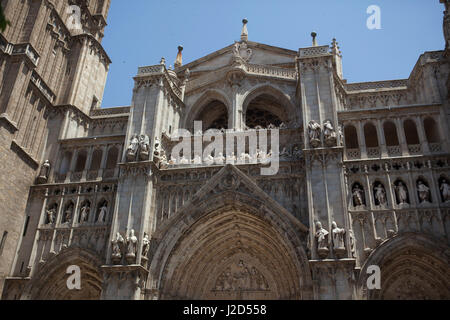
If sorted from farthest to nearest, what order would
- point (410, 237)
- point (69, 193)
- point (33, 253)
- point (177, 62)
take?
point (177, 62), point (69, 193), point (33, 253), point (410, 237)

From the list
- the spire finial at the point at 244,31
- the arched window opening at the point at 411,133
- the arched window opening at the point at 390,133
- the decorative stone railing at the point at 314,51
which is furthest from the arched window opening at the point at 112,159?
the arched window opening at the point at 411,133

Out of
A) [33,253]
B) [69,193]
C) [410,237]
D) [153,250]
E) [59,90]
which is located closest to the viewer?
[410,237]

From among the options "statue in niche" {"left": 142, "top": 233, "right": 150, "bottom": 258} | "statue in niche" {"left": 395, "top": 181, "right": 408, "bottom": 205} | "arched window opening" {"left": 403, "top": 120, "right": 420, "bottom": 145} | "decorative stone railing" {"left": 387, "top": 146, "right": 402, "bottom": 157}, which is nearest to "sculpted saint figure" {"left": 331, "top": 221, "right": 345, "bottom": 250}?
"statue in niche" {"left": 395, "top": 181, "right": 408, "bottom": 205}

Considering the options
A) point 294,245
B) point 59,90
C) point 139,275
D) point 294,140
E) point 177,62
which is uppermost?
point 177,62

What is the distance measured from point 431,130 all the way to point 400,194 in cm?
487

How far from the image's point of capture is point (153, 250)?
20.8 metres

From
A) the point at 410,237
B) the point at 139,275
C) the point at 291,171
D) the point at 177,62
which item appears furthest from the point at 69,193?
the point at 410,237

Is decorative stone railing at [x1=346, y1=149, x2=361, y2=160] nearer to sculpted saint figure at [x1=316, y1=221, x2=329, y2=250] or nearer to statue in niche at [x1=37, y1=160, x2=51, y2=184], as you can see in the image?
sculpted saint figure at [x1=316, y1=221, x2=329, y2=250]

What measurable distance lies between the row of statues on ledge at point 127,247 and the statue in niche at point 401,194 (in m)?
11.8

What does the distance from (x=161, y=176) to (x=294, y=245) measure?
25.8 feet

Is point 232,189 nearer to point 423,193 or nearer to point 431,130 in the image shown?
point 423,193

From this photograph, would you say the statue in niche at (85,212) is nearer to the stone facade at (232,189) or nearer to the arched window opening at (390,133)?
the stone facade at (232,189)

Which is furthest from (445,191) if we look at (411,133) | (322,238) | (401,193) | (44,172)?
(44,172)
